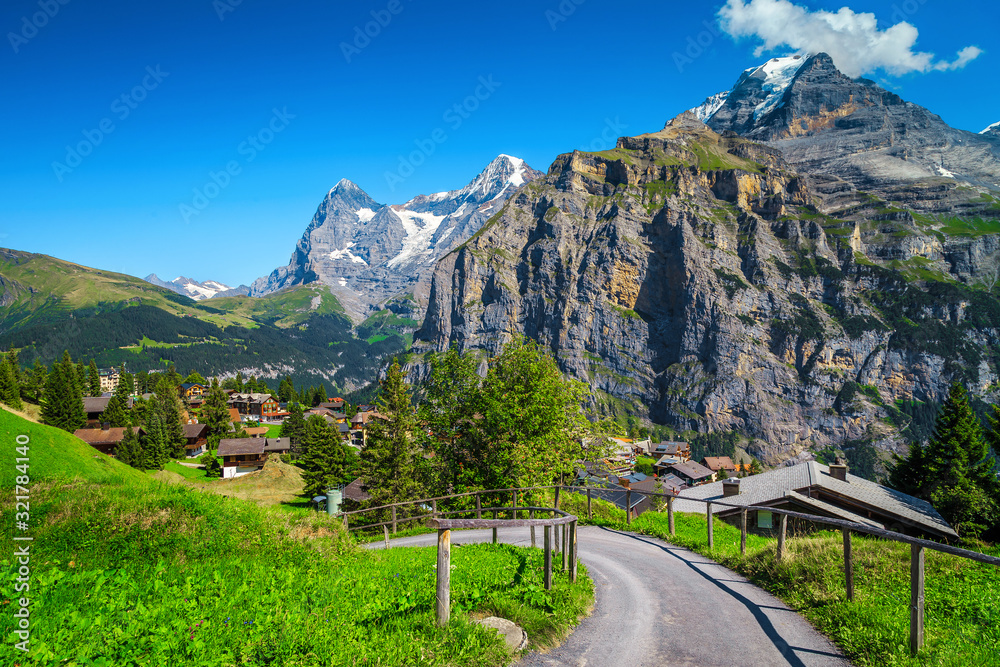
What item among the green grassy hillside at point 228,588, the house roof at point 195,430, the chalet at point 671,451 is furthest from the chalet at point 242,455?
the chalet at point 671,451

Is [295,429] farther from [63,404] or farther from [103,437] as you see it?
[63,404]

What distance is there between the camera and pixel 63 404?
69562 millimetres

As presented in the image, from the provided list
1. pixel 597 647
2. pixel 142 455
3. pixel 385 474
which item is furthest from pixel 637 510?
pixel 142 455

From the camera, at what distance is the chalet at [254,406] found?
478 feet

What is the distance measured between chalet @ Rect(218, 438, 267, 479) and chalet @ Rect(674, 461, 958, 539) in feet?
230

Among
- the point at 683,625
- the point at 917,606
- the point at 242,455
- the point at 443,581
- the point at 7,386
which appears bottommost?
the point at 242,455

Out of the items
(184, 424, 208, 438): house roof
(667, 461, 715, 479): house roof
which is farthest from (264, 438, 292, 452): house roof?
(667, 461, 715, 479): house roof

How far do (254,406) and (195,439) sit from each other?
56.9 meters

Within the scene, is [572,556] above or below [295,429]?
above

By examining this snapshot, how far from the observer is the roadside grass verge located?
24.5 ft

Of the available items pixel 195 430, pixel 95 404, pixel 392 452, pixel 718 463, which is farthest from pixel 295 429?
→ pixel 718 463

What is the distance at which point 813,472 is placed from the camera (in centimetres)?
4044

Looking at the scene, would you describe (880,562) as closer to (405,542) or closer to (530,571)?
(530,571)

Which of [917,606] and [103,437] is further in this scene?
[103,437]
